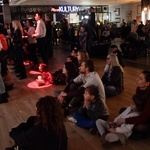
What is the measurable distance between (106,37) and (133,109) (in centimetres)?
946

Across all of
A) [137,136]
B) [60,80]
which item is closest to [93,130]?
[137,136]

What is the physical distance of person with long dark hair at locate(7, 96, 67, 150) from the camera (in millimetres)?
1710

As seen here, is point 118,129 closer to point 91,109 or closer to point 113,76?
point 91,109

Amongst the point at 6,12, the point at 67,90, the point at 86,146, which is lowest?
→ the point at 86,146

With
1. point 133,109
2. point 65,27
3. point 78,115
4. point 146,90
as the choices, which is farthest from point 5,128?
point 65,27

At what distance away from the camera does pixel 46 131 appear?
1.71m

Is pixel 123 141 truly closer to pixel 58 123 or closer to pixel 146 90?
pixel 146 90

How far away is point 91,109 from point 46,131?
1.25 meters

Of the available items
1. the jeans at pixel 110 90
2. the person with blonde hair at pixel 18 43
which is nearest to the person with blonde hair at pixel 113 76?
the jeans at pixel 110 90

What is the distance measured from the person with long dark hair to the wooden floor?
85cm

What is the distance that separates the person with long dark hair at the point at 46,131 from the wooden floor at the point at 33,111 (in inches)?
33.4

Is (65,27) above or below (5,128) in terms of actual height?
above

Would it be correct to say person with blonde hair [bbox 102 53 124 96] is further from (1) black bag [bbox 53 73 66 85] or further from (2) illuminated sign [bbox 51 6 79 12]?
(2) illuminated sign [bbox 51 6 79 12]

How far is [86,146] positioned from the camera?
2.57 metres
